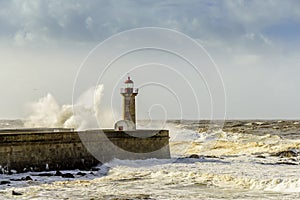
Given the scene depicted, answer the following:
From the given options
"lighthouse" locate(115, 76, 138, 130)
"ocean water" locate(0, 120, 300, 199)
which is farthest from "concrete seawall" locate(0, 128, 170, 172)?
"lighthouse" locate(115, 76, 138, 130)

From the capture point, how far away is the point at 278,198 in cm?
1040

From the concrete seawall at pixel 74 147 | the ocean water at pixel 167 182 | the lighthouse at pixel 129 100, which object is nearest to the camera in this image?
the ocean water at pixel 167 182

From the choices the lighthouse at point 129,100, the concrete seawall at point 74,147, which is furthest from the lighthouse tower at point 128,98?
the concrete seawall at point 74,147

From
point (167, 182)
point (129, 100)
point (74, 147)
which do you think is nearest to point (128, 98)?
point (129, 100)

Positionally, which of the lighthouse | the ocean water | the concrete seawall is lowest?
the ocean water

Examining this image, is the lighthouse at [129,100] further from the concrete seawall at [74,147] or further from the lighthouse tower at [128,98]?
the concrete seawall at [74,147]

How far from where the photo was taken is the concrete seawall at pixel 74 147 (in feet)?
45.4

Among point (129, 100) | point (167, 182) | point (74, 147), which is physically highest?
point (129, 100)

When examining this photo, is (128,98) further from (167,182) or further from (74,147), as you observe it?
(167,182)

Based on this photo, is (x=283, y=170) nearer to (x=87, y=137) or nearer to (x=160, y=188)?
(x=160, y=188)

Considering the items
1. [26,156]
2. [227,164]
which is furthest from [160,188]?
[227,164]

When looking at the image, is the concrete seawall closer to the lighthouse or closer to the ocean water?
the ocean water

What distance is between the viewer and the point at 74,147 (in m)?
15.4

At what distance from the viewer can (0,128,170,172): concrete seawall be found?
545 inches
